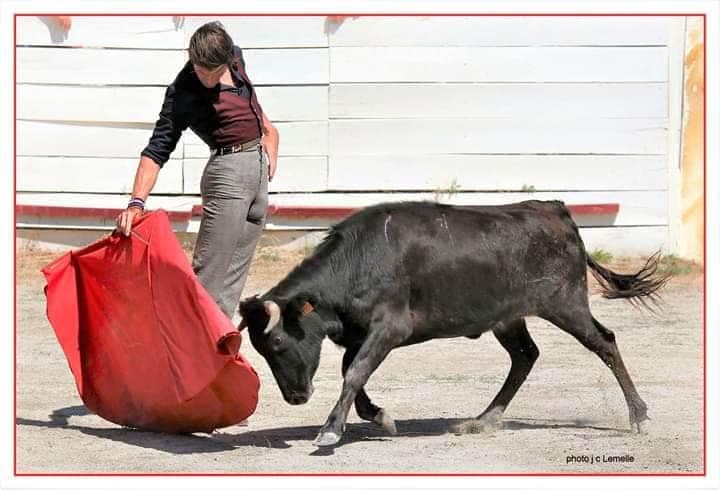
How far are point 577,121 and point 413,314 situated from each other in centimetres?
609

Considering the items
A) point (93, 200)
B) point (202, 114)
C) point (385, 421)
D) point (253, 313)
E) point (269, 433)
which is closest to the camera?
point (253, 313)

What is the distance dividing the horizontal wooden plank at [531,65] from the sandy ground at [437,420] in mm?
2911

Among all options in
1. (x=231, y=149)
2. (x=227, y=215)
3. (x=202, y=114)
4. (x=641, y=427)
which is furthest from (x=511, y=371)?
(x=202, y=114)

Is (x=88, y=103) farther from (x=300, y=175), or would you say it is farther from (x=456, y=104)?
(x=456, y=104)

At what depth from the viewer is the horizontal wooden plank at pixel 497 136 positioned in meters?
12.3

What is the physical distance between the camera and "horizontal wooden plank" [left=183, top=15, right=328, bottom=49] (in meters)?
12.2

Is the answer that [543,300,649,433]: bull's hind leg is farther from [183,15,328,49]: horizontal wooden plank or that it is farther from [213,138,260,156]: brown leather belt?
[183,15,328,49]: horizontal wooden plank

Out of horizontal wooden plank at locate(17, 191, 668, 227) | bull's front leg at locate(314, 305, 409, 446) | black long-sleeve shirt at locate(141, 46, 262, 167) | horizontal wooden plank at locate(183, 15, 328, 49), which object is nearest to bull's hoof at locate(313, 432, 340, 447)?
bull's front leg at locate(314, 305, 409, 446)

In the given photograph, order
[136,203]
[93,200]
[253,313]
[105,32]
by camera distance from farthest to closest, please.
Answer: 1. [93,200]
2. [105,32]
3. [136,203]
4. [253,313]

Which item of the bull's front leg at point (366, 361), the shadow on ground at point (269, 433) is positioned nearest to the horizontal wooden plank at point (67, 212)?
the shadow on ground at point (269, 433)

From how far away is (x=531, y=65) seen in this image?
1230 cm

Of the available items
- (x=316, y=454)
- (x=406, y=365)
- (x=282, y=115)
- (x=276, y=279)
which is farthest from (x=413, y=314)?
(x=282, y=115)

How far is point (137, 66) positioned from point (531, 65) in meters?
3.50

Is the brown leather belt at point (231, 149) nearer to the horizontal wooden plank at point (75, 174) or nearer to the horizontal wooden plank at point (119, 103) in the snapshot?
the horizontal wooden plank at point (119, 103)
